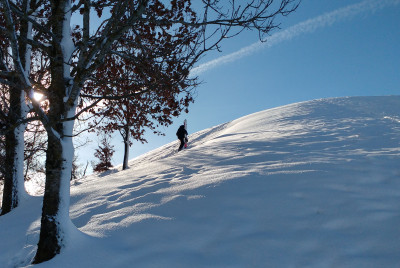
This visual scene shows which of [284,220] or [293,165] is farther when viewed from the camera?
[293,165]

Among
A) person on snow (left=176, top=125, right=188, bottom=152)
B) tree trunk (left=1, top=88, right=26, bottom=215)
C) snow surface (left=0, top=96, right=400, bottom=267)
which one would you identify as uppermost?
tree trunk (left=1, top=88, right=26, bottom=215)

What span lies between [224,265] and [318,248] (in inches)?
42.2

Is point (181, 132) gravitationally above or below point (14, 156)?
below

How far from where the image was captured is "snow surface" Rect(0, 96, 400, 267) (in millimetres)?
2961

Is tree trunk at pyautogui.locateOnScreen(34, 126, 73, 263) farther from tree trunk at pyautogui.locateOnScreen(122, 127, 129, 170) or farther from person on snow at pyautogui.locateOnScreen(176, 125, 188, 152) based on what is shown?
tree trunk at pyautogui.locateOnScreen(122, 127, 129, 170)

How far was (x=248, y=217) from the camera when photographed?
11.9 ft

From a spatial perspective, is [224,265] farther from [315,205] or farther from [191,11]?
[191,11]

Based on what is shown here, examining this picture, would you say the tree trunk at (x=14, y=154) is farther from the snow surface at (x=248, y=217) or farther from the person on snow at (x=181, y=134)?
the person on snow at (x=181, y=134)

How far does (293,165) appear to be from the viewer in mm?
5152

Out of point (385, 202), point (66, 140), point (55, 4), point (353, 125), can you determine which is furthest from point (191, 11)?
point (353, 125)

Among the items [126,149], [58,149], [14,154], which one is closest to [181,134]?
[126,149]

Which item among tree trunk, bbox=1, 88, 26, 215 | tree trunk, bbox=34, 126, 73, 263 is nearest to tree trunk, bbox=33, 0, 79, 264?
tree trunk, bbox=34, 126, 73, 263

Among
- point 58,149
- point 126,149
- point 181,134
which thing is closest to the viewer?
point 58,149

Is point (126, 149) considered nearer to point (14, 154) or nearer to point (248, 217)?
point (14, 154)
